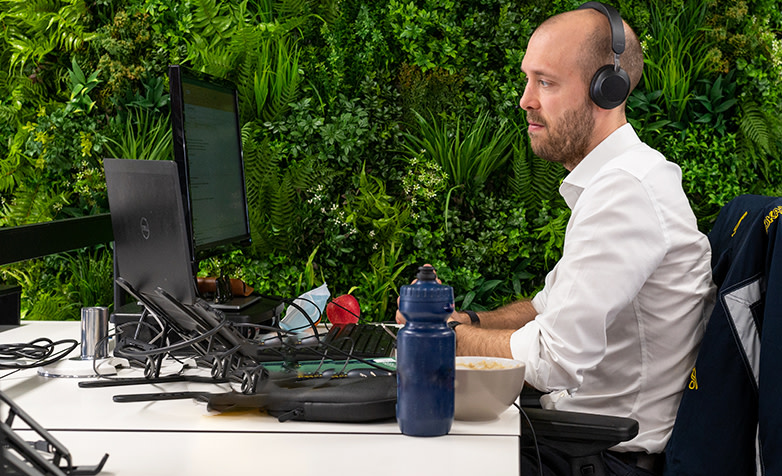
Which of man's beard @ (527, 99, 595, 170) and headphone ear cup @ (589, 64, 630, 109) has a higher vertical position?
headphone ear cup @ (589, 64, 630, 109)

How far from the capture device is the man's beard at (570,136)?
5.60 feet

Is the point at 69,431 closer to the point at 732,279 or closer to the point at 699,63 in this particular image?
the point at 732,279

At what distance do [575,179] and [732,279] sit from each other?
45 centimetres

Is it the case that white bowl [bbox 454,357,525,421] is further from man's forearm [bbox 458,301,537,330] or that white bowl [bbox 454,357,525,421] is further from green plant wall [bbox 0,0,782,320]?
green plant wall [bbox 0,0,782,320]

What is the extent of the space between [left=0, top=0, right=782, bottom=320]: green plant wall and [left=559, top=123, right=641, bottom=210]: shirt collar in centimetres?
153

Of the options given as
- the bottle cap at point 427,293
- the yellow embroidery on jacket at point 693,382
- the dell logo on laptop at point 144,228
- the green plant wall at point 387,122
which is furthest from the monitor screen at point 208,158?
the green plant wall at point 387,122

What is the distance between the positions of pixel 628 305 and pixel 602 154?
1.23 ft

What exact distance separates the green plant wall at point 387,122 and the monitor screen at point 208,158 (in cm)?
127

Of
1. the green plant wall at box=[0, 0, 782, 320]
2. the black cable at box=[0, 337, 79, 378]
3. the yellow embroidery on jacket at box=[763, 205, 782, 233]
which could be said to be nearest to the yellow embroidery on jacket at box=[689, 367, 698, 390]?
the yellow embroidery on jacket at box=[763, 205, 782, 233]

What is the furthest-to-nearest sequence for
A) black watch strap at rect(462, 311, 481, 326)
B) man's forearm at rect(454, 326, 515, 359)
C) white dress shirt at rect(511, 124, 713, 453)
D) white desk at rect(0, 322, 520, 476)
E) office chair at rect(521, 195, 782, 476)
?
1. black watch strap at rect(462, 311, 481, 326)
2. man's forearm at rect(454, 326, 515, 359)
3. white dress shirt at rect(511, 124, 713, 453)
4. office chair at rect(521, 195, 782, 476)
5. white desk at rect(0, 322, 520, 476)

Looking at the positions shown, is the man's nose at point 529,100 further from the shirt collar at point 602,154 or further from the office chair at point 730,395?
the office chair at point 730,395

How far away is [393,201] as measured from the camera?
342 cm

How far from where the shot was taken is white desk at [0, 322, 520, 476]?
976 millimetres

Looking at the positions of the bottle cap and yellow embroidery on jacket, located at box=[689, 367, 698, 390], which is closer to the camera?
the bottle cap
